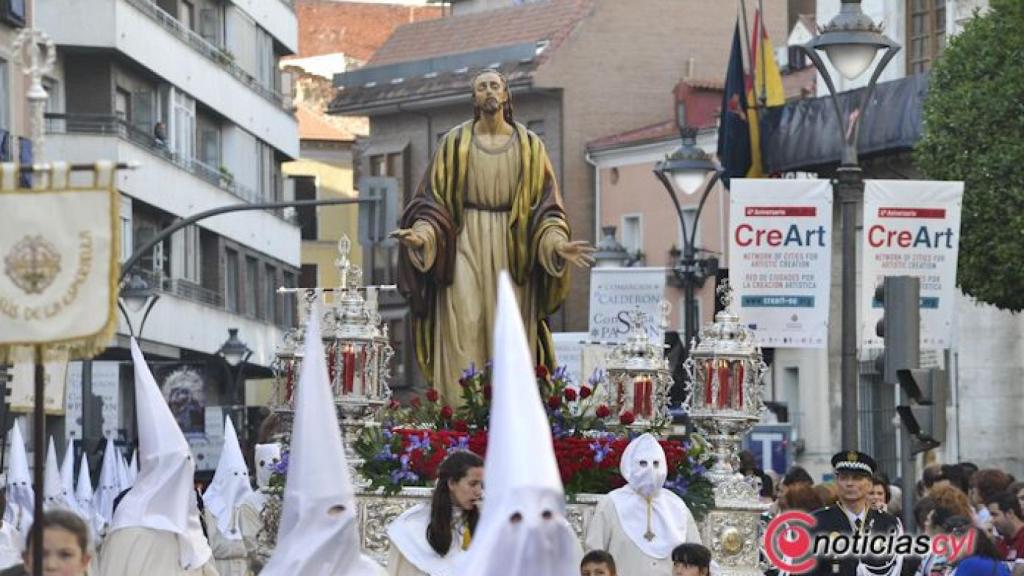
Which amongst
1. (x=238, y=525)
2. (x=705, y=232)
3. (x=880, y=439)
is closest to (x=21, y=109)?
(x=880, y=439)

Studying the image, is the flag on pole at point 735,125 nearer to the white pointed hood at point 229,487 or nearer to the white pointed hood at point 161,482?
the white pointed hood at point 229,487

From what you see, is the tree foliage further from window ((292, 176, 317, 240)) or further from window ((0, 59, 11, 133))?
window ((292, 176, 317, 240))

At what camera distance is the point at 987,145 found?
42.2 metres

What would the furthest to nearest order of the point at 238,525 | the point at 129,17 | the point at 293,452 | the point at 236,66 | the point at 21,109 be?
the point at 236,66, the point at 129,17, the point at 21,109, the point at 238,525, the point at 293,452

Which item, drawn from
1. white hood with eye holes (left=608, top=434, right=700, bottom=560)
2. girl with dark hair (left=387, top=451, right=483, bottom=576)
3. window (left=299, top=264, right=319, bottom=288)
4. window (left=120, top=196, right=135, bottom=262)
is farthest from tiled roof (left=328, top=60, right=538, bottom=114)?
girl with dark hair (left=387, top=451, right=483, bottom=576)

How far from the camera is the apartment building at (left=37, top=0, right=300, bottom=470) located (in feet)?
175

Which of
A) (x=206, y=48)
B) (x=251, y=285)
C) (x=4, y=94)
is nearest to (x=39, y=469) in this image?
(x=4, y=94)

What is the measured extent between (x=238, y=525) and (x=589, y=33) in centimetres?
5600

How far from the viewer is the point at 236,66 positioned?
65.1 m

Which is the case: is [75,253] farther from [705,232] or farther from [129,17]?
[705,232]

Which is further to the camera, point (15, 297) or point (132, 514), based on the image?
point (132, 514)

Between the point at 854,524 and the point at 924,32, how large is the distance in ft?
124

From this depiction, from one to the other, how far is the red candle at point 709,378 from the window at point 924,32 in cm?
3331

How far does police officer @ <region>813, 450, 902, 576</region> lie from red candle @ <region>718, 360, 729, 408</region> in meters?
2.97
